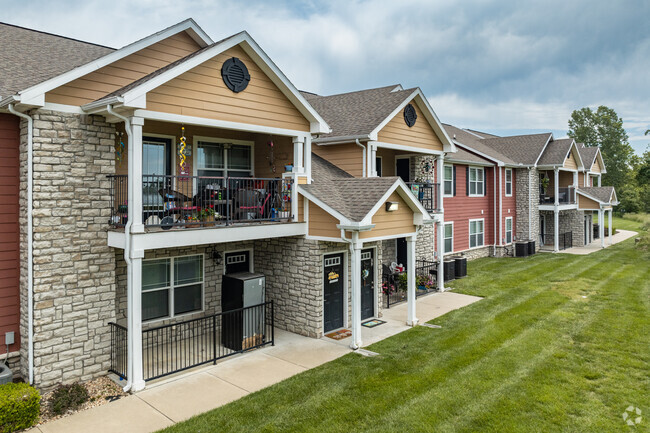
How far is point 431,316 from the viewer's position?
43.6ft

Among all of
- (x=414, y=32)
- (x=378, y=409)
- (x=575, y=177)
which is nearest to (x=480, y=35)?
(x=414, y=32)

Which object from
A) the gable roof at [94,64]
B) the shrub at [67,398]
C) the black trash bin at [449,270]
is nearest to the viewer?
the shrub at [67,398]

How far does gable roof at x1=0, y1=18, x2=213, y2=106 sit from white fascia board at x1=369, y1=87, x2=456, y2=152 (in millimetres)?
5583

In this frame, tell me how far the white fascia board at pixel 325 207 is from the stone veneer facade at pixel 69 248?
4.57 meters

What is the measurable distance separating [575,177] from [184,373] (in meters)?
29.8

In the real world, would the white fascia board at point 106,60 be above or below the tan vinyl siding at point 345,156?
above

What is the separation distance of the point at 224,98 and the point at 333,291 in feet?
19.3

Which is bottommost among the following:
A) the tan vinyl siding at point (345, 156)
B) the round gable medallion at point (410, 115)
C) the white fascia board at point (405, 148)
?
the tan vinyl siding at point (345, 156)

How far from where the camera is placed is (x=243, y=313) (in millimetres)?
10227

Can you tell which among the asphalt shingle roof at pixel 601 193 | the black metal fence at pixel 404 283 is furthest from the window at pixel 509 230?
the black metal fence at pixel 404 283

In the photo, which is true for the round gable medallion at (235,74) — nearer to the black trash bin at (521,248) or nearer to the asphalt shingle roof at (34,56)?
the asphalt shingle roof at (34,56)

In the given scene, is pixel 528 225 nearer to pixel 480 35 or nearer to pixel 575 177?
pixel 575 177

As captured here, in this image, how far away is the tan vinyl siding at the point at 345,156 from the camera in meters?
13.6

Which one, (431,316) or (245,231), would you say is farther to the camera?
(431,316)
